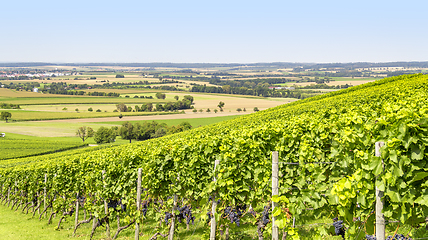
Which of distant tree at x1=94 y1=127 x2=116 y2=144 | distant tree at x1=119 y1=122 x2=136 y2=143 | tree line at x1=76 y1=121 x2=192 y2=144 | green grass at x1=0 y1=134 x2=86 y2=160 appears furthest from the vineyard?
distant tree at x1=119 y1=122 x2=136 y2=143

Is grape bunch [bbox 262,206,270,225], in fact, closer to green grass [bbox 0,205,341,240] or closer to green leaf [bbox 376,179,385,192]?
green grass [bbox 0,205,341,240]

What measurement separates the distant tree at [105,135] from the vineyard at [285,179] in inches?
2608

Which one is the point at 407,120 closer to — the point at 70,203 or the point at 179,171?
the point at 179,171

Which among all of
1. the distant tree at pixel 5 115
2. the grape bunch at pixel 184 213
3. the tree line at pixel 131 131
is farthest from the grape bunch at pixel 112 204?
the distant tree at pixel 5 115

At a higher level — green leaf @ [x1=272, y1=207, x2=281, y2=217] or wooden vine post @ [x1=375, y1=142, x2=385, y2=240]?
wooden vine post @ [x1=375, y1=142, x2=385, y2=240]

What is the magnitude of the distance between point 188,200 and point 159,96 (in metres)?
136

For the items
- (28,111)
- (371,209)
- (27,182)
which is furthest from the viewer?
(28,111)

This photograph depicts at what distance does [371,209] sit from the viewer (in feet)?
13.4

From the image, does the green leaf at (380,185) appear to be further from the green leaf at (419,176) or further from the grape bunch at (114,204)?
the grape bunch at (114,204)

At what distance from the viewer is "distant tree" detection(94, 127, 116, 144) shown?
244 feet

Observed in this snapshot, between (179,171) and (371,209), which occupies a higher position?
(371,209)

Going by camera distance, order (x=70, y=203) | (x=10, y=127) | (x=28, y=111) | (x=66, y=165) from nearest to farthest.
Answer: (x=70, y=203) → (x=66, y=165) → (x=10, y=127) → (x=28, y=111)

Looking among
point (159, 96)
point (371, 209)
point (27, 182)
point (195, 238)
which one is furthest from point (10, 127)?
point (371, 209)

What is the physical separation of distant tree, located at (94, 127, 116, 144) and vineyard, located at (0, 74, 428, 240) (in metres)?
66.2
